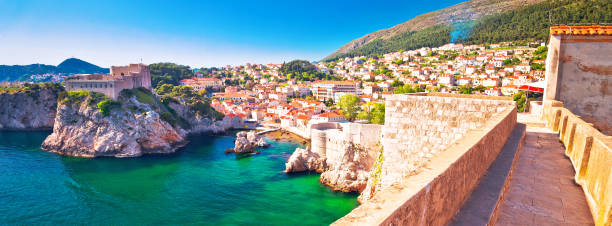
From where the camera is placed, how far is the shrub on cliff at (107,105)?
1208 inches

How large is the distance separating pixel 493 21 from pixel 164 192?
11351 cm

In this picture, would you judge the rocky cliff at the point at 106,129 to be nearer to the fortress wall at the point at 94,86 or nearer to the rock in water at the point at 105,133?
the rock in water at the point at 105,133

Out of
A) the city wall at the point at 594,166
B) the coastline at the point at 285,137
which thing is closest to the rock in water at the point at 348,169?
the coastline at the point at 285,137

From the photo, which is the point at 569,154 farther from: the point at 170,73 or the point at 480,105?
the point at 170,73

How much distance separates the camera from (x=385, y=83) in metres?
69.8

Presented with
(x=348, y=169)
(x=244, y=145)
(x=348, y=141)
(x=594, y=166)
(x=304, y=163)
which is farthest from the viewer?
(x=244, y=145)

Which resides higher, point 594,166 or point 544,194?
point 594,166

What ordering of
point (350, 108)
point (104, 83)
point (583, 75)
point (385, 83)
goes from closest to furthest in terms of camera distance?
point (583, 75) → point (104, 83) → point (350, 108) → point (385, 83)

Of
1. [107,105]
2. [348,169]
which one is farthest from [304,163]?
[107,105]

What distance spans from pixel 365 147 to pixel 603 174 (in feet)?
51.4

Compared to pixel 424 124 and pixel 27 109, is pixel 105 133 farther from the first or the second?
pixel 424 124

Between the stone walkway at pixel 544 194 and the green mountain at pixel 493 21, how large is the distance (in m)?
36.5

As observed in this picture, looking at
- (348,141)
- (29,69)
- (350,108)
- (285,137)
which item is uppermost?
(29,69)

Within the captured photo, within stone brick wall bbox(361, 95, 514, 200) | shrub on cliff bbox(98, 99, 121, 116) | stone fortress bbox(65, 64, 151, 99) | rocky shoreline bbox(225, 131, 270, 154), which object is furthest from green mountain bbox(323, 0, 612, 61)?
stone fortress bbox(65, 64, 151, 99)
